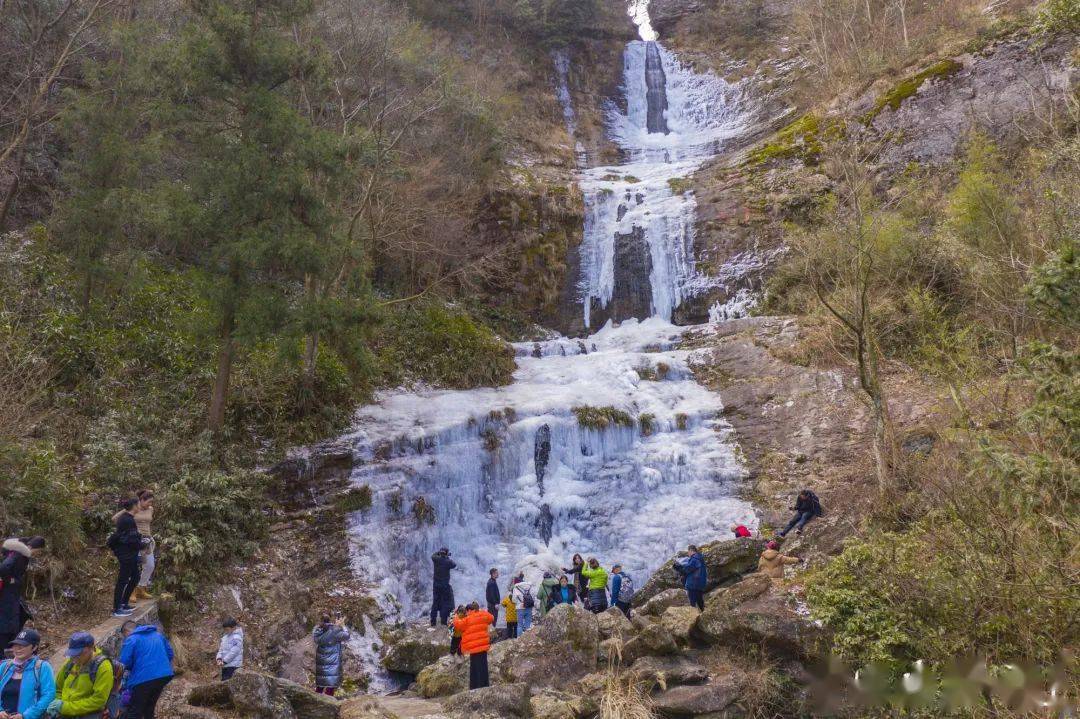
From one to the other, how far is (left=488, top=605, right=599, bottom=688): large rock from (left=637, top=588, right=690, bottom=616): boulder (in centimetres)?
135

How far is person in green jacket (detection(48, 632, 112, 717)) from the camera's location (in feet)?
16.5

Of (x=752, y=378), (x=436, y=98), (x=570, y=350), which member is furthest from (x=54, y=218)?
(x=752, y=378)

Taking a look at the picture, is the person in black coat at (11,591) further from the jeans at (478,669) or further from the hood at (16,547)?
the jeans at (478,669)

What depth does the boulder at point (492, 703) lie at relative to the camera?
6.82 meters

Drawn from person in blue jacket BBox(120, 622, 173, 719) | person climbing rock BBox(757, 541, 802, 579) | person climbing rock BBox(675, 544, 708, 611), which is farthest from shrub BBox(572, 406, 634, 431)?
person in blue jacket BBox(120, 622, 173, 719)

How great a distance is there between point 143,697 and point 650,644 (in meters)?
5.68

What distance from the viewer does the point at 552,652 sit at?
8.68 meters

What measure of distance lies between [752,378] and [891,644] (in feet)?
35.8

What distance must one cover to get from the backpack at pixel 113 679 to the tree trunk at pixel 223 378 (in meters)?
7.53

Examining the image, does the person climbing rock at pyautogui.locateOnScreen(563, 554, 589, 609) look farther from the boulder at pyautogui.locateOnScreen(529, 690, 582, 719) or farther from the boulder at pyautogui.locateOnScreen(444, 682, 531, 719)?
the boulder at pyautogui.locateOnScreen(444, 682, 531, 719)

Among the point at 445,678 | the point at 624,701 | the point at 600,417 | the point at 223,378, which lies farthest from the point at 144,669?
the point at 600,417

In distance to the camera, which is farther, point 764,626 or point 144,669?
point 764,626

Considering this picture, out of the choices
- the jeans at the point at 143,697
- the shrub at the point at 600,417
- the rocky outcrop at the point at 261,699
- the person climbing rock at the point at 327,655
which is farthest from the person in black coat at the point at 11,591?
the shrub at the point at 600,417

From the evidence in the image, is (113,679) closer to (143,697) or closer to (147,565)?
(143,697)
